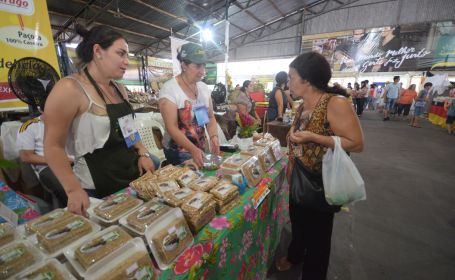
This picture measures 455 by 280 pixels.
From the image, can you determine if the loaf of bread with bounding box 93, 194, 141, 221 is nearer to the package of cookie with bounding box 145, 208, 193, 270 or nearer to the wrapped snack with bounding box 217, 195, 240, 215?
the package of cookie with bounding box 145, 208, 193, 270

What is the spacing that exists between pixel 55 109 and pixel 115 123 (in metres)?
0.29

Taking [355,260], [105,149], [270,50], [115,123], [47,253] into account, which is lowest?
[355,260]

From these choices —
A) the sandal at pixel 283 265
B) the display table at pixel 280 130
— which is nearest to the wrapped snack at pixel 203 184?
the sandal at pixel 283 265

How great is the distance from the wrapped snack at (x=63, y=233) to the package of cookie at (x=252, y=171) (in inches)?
33.7

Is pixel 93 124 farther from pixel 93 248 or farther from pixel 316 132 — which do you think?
pixel 316 132

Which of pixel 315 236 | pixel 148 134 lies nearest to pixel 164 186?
pixel 315 236

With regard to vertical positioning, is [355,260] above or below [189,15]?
below

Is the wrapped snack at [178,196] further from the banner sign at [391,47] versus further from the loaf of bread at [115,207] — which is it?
the banner sign at [391,47]

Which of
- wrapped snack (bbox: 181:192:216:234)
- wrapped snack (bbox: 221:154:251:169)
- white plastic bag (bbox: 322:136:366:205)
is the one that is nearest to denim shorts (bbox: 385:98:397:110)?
white plastic bag (bbox: 322:136:366:205)

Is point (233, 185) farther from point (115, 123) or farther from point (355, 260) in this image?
point (355, 260)

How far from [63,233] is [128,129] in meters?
0.68

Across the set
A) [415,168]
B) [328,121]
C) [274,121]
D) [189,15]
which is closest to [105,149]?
[328,121]

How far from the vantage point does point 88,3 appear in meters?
8.09

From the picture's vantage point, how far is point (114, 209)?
91 centimetres
